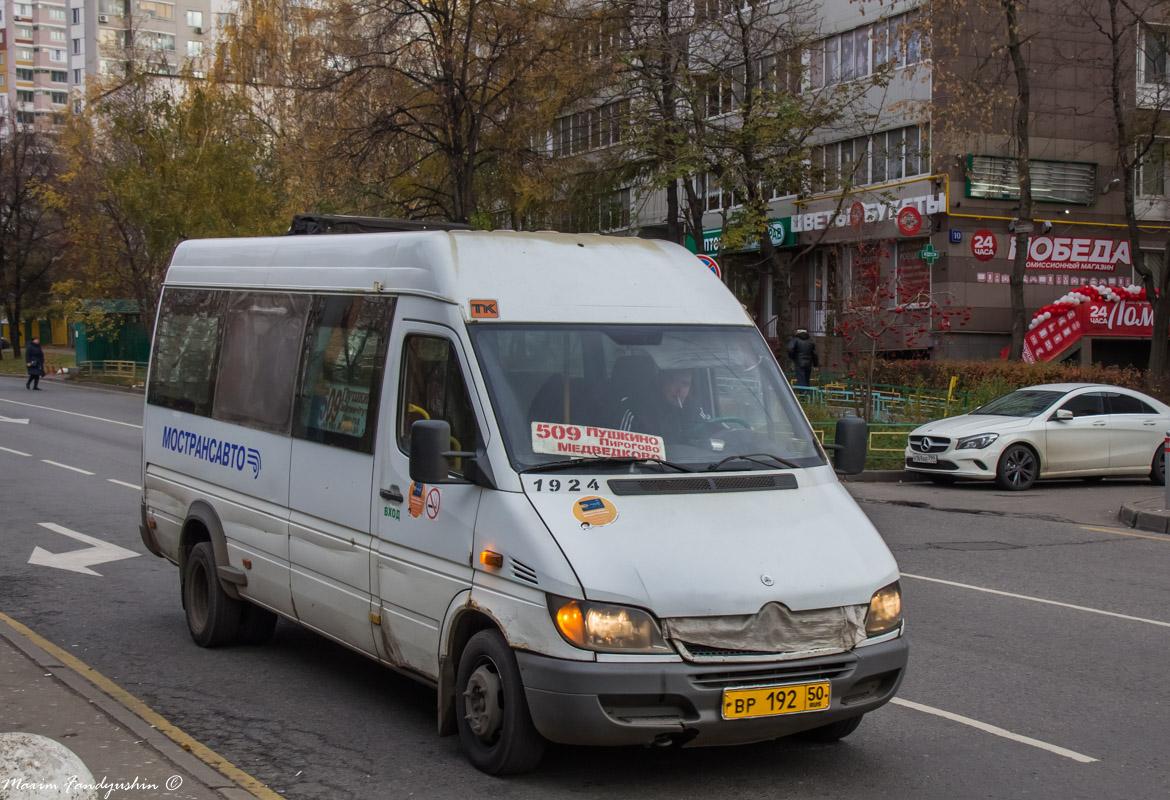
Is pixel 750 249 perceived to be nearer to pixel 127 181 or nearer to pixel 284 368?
pixel 127 181

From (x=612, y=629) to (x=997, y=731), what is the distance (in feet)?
8.23

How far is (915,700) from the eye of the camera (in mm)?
7012

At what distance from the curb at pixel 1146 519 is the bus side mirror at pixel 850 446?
383 inches

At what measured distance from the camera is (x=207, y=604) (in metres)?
8.26

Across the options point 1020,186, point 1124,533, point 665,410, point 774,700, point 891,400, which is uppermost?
point 1020,186

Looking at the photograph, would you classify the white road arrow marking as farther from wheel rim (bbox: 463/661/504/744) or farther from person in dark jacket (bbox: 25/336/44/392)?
person in dark jacket (bbox: 25/336/44/392)

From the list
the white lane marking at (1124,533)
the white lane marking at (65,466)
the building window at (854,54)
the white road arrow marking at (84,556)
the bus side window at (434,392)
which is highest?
the building window at (854,54)

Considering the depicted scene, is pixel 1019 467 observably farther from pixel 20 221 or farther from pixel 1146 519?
pixel 20 221

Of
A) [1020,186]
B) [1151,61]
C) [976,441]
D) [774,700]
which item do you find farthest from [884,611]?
[1151,61]

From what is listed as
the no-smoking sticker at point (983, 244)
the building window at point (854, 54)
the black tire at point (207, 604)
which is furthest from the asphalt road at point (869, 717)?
the building window at point (854, 54)

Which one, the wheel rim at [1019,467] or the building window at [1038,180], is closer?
the wheel rim at [1019,467]

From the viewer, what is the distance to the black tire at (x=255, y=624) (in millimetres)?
8219

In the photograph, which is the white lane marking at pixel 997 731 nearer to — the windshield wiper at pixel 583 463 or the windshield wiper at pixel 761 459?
the windshield wiper at pixel 761 459

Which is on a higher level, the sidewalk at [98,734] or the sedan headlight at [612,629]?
the sedan headlight at [612,629]
